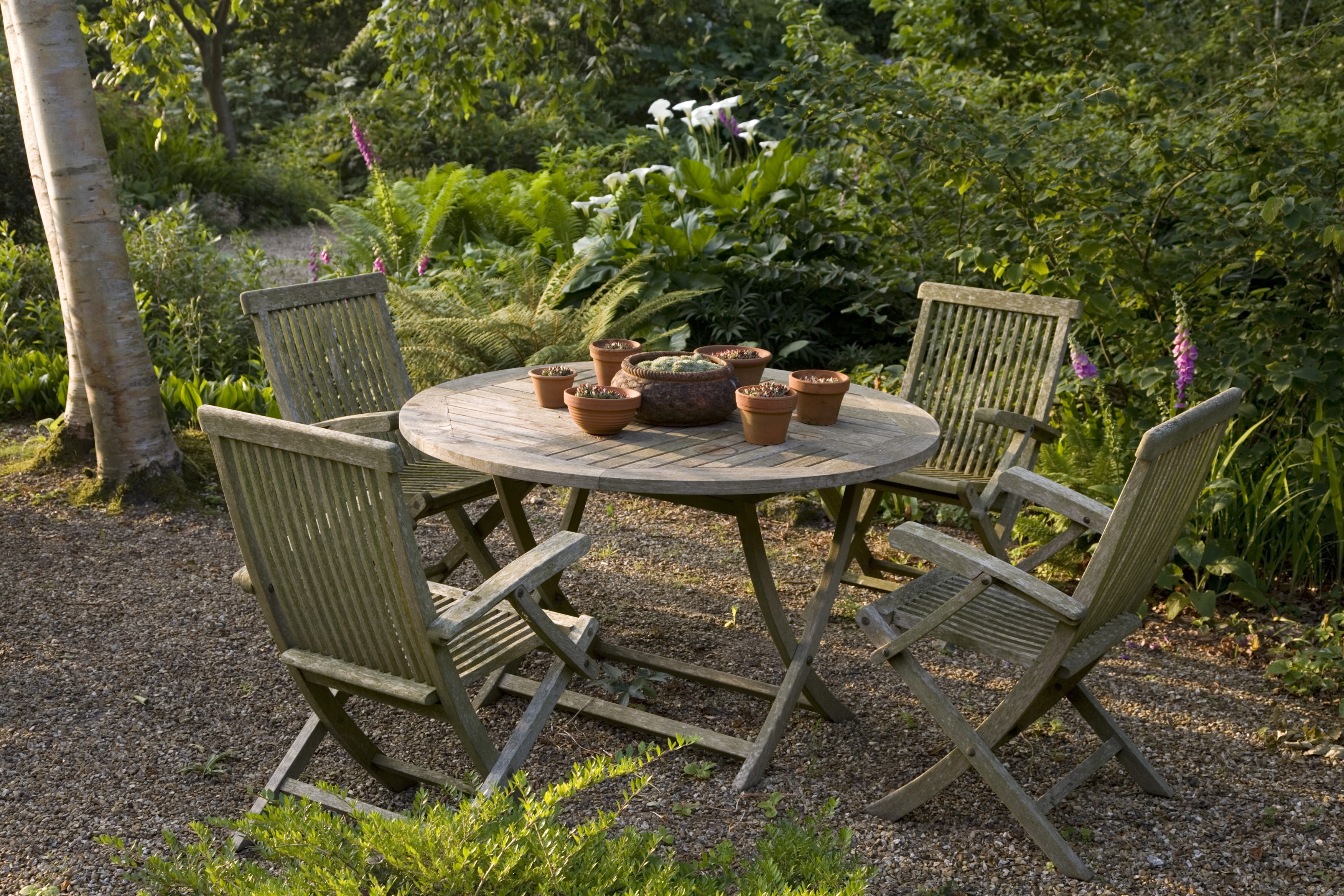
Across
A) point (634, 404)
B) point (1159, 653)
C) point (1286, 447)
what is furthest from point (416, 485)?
point (1286, 447)

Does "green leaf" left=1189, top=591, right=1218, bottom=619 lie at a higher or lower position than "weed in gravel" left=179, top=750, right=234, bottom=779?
lower

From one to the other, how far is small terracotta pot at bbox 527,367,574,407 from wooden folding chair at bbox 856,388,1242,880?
119 centimetres

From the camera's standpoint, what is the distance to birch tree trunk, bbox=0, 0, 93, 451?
4871mm

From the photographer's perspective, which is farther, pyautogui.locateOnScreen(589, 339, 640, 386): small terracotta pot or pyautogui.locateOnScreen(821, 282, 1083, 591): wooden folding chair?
pyautogui.locateOnScreen(821, 282, 1083, 591): wooden folding chair

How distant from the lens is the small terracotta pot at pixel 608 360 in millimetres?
3541

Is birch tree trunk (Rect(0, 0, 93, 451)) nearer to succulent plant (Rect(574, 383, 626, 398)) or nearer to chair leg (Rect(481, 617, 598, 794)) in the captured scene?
succulent plant (Rect(574, 383, 626, 398))

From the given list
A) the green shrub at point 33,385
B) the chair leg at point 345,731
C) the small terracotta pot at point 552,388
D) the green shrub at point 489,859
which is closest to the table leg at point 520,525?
Result: the small terracotta pot at point 552,388

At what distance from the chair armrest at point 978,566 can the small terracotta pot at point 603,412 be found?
2.67ft

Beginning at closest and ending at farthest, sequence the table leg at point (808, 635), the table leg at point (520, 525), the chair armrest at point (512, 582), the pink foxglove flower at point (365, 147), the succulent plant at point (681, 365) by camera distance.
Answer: the chair armrest at point (512, 582) < the table leg at point (808, 635) < the succulent plant at point (681, 365) < the table leg at point (520, 525) < the pink foxglove flower at point (365, 147)

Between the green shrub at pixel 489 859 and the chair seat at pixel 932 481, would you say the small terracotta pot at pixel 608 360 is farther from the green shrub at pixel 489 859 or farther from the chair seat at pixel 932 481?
the green shrub at pixel 489 859

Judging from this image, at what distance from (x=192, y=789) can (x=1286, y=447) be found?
4.07 meters

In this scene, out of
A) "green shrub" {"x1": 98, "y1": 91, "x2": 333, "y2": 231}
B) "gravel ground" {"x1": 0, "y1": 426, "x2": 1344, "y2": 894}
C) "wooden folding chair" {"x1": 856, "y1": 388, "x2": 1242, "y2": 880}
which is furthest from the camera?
"green shrub" {"x1": 98, "y1": 91, "x2": 333, "y2": 231}

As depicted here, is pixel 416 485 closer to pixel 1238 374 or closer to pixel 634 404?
pixel 634 404

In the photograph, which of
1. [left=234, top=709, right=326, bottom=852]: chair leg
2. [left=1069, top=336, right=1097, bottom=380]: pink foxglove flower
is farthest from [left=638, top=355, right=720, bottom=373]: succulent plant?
[left=1069, top=336, right=1097, bottom=380]: pink foxglove flower
